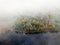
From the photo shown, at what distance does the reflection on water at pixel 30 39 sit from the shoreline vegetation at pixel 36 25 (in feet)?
0.14

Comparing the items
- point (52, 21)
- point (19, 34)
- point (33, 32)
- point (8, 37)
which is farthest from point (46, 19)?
point (8, 37)

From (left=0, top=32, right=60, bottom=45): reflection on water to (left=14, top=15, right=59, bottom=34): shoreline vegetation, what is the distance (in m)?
0.04

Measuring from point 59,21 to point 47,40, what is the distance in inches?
9.5

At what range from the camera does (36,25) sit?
1288 mm

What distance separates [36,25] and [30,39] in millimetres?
160

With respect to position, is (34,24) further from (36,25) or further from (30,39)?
(30,39)

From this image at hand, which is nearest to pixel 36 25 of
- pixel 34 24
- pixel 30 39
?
pixel 34 24

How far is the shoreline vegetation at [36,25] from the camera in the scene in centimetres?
128

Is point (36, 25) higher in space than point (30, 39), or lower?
higher

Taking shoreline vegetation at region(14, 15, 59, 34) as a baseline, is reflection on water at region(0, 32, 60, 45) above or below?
below

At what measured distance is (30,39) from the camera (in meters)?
1.28

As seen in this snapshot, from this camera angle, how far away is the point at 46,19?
130 centimetres

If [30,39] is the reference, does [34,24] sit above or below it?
above

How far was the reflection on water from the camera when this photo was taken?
4.14ft
